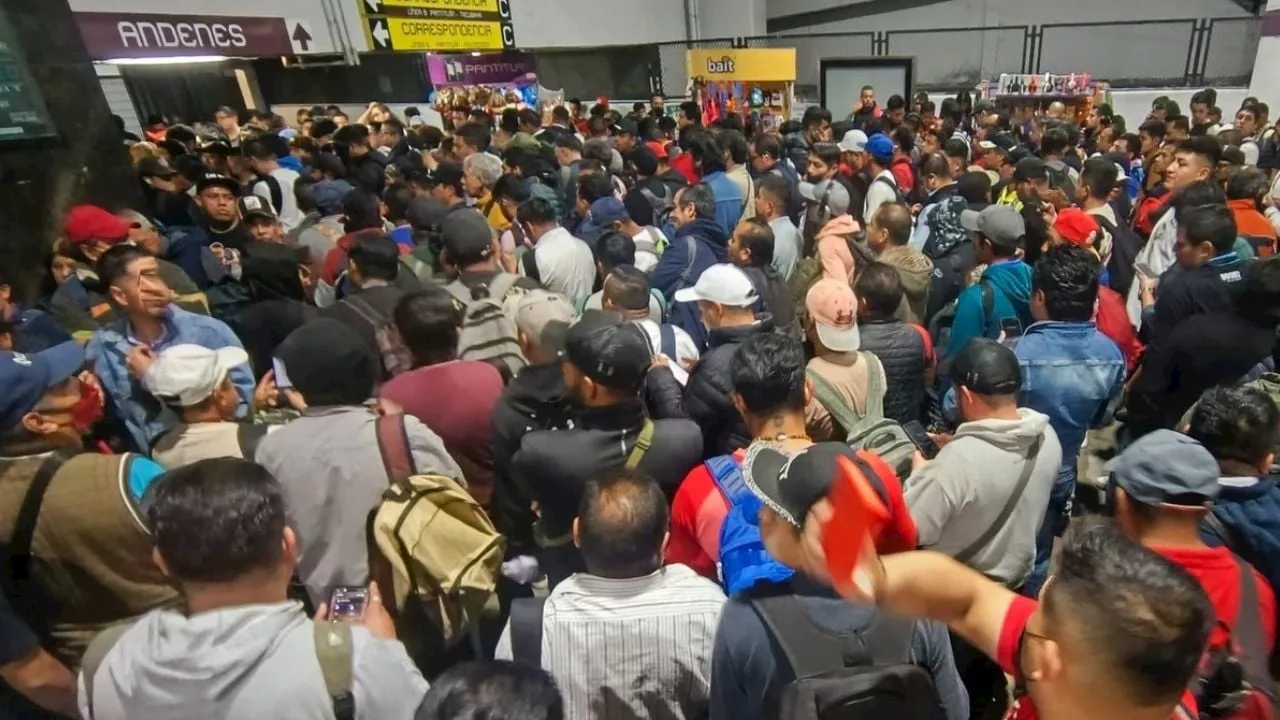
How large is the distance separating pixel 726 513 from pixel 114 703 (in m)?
1.28

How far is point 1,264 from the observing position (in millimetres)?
3934

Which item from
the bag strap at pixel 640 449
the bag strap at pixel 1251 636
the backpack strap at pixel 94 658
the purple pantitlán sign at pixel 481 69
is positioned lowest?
the bag strap at pixel 1251 636

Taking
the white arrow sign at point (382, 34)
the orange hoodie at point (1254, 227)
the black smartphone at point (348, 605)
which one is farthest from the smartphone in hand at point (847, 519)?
the white arrow sign at point (382, 34)

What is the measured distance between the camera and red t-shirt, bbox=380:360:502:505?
A: 7.94 feet

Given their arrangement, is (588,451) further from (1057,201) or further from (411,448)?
(1057,201)

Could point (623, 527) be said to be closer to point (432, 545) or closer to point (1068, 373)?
point (432, 545)

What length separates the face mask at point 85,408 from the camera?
201 cm

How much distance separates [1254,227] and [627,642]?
13.8ft

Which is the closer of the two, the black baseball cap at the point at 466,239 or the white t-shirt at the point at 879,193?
the black baseball cap at the point at 466,239

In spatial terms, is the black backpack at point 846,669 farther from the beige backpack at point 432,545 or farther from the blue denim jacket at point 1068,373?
the blue denim jacket at point 1068,373

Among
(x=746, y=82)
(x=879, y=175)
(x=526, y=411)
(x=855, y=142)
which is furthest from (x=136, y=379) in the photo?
(x=746, y=82)

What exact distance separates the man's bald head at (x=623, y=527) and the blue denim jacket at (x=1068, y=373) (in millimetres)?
1666

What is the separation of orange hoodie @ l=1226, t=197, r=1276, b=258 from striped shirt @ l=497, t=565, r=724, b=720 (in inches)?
149

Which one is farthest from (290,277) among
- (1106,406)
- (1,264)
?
(1106,406)
